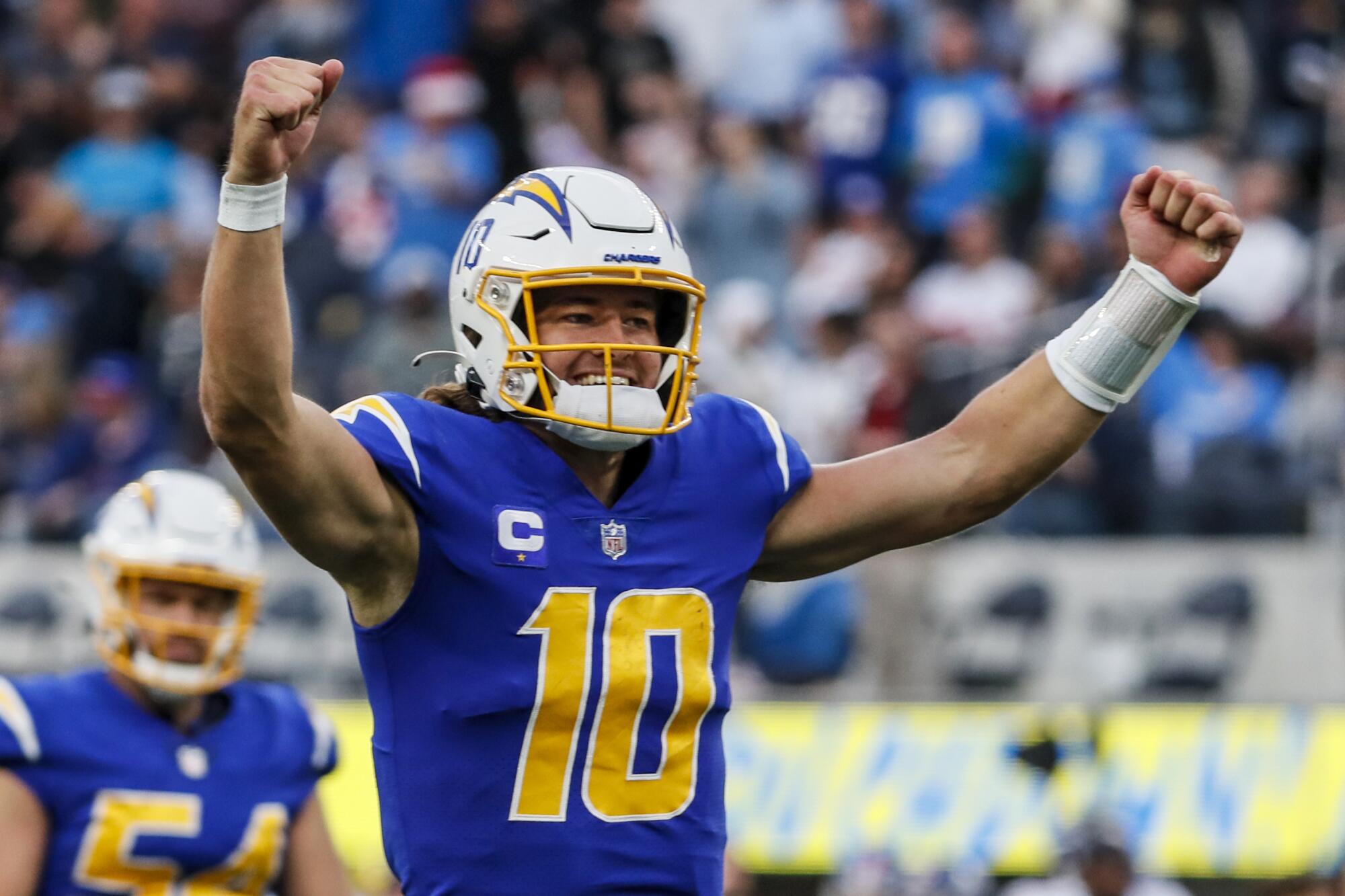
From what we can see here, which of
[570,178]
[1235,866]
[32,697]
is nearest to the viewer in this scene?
[570,178]

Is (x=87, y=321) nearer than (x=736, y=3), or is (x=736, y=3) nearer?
(x=87, y=321)

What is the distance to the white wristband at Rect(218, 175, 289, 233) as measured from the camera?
2869 millimetres

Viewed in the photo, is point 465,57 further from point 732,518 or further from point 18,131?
point 732,518

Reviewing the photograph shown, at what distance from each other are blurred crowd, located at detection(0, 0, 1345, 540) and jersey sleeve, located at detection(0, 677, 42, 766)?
4511mm

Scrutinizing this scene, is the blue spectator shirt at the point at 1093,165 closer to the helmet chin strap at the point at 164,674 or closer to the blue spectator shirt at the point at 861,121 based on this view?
the blue spectator shirt at the point at 861,121

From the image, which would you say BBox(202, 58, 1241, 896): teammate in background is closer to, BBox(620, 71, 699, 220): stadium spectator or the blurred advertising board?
the blurred advertising board

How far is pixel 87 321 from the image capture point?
10656mm

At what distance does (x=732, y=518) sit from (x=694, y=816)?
1.54 feet

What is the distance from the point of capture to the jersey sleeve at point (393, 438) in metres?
3.08

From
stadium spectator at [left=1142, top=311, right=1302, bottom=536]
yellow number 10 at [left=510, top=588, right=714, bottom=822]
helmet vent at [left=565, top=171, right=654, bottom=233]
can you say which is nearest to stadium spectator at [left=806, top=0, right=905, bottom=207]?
stadium spectator at [left=1142, top=311, right=1302, bottom=536]

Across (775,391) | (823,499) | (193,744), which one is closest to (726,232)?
(775,391)

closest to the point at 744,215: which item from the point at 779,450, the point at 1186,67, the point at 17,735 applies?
the point at 1186,67

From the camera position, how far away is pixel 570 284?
3.24m

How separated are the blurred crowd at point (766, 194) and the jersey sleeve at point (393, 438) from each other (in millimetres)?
5502
